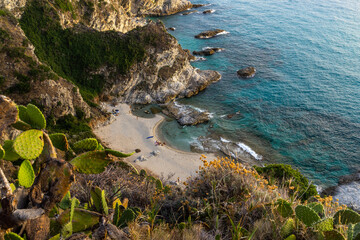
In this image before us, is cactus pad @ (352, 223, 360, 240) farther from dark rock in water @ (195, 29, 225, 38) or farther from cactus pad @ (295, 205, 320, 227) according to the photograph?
dark rock in water @ (195, 29, 225, 38)

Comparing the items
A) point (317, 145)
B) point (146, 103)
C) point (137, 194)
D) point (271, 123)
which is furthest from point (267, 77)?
point (137, 194)

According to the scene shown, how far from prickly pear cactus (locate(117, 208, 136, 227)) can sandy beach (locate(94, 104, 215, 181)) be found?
26782mm

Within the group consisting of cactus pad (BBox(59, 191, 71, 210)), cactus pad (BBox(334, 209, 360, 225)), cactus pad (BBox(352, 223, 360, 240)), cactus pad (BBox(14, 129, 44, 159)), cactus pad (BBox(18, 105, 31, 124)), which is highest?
cactus pad (BBox(18, 105, 31, 124))

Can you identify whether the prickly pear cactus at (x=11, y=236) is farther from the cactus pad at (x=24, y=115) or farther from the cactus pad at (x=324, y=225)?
the cactus pad at (x=324, y=225)

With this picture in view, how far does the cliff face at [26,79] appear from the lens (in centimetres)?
3388

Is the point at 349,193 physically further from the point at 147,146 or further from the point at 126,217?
the point at 126,217

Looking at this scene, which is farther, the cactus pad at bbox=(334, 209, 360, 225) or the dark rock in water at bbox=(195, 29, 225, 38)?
→ the dark rock in water at bbox=(195, 29, 225, 38)

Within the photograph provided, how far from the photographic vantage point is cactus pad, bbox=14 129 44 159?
17.0 feet

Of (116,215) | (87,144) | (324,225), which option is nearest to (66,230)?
(116,215)

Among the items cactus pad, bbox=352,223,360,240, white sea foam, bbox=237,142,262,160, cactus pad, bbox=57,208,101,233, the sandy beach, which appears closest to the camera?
cactus pad, bbox=57,208,101,233

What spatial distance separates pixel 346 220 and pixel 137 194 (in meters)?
7.42

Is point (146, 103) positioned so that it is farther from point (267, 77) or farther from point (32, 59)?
point (267, 77)

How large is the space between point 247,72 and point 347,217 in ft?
184

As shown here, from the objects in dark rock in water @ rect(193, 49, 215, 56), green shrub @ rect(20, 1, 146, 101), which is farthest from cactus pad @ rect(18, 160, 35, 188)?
dark rock in water @ rect(193, 49, 215, 56)
